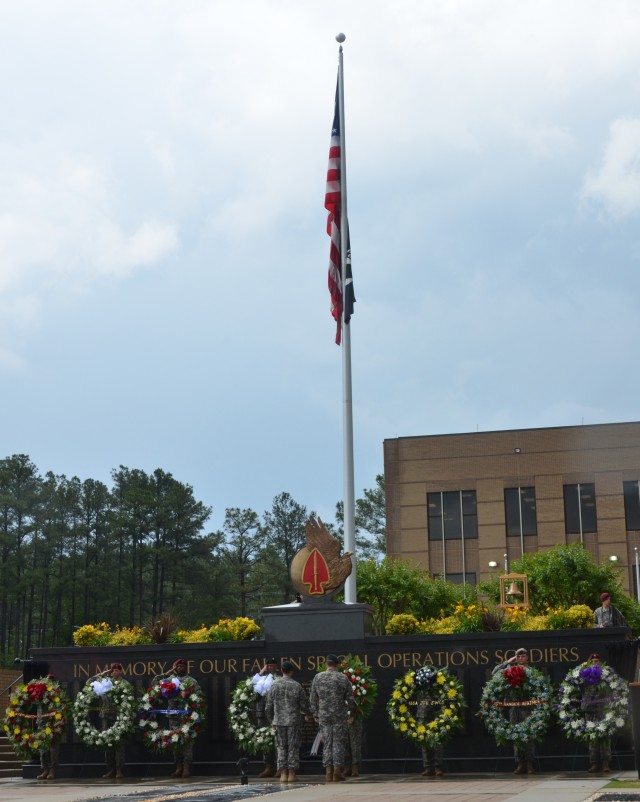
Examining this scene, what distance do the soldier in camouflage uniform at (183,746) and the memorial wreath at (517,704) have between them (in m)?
5.15

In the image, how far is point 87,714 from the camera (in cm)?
2053

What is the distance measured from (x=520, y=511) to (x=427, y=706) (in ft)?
142

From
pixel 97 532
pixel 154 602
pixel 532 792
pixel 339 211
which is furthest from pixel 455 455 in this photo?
pixel 532 792

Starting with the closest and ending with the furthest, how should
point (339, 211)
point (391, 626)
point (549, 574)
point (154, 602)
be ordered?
point (391, 626), point (339, 211), point (549, 574), point (154, 602)

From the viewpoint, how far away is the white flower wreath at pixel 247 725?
19.3 meters

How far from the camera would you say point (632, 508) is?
59.8 meters

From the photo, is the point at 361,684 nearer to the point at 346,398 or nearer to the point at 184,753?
the point at 184,753

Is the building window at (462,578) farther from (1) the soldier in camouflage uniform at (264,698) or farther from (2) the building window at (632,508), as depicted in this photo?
(1) the soldier in camouflage uniform at (264,698)

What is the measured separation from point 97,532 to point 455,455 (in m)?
31.6

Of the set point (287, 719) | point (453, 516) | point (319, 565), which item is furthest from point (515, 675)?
point (453, 516)

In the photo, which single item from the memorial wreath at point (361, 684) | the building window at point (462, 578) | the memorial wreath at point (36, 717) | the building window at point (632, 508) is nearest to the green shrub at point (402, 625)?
the memorial wreath at point (361, 684)

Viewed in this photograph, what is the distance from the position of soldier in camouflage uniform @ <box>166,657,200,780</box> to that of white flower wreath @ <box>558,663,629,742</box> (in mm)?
6335

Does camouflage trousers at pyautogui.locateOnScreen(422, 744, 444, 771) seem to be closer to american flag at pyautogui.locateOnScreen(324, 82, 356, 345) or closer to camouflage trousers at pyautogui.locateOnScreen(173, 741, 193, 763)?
camouflage trousers at pyautogui.locateOnScreen(173, 741, 193, 763)

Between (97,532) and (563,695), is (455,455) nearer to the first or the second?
(97,532)
